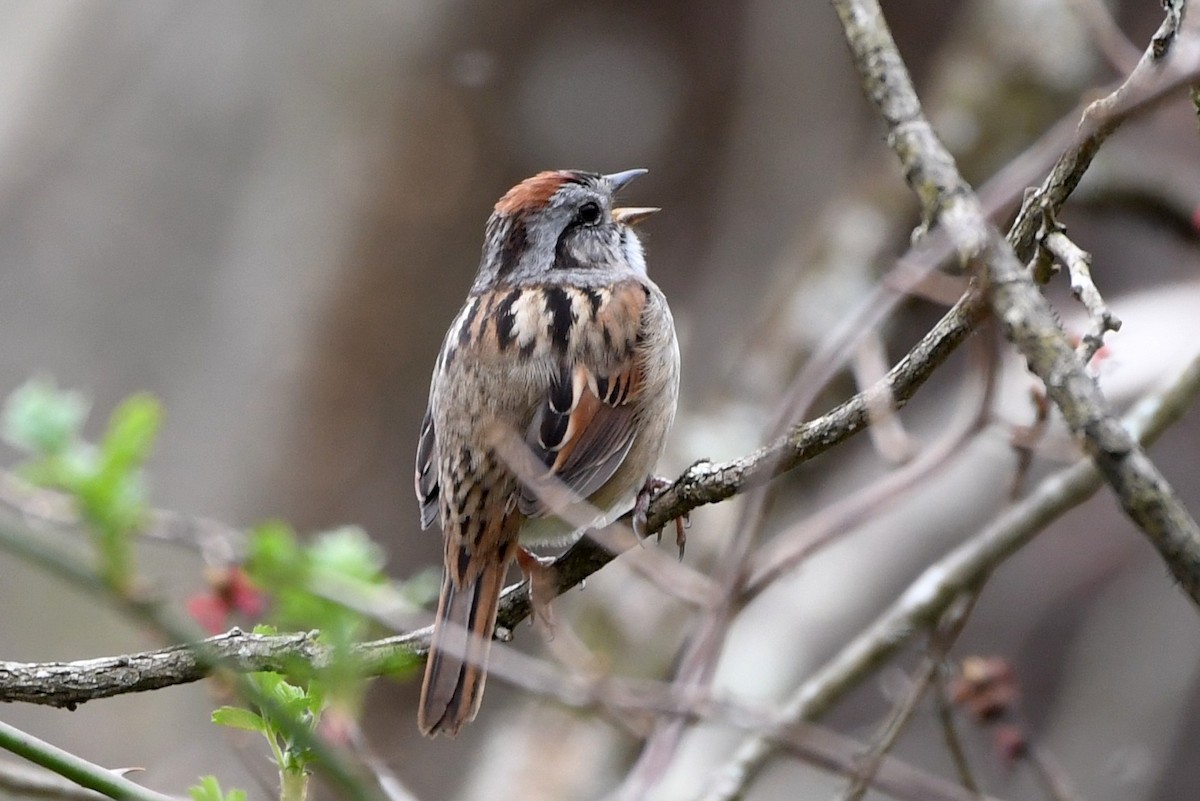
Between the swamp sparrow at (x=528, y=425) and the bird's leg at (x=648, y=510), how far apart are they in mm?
14

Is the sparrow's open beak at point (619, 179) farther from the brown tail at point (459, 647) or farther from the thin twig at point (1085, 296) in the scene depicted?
the thin twig at point (1085, 296)

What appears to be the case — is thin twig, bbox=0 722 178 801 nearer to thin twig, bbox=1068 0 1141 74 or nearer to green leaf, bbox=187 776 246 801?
green leaf, bbox=187 776 246 801

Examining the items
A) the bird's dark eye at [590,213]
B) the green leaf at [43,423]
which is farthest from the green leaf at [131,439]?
the bird's dark eye at [590,213]

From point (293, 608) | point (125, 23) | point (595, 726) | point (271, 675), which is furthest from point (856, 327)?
point (125, 23)

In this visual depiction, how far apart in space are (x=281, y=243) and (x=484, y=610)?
14.1 feet

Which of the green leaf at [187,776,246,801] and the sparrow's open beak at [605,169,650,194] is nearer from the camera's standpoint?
the green leaf at [187,776,246,801]

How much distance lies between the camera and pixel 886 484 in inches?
108

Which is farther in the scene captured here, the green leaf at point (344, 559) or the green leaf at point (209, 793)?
the green leaf at point (344, 559)

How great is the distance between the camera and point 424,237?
7230 millimetres

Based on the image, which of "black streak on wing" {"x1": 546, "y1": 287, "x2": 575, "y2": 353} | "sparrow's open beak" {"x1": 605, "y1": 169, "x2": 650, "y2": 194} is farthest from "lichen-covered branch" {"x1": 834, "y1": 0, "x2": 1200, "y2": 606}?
"sparrow's open beak" {"x1": 605, "y1": 169, "x2": 650, "y2": 194}

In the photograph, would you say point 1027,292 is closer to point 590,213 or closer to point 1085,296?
point 1085,296

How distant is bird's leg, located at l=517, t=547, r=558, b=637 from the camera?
312cm

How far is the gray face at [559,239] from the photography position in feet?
14.7

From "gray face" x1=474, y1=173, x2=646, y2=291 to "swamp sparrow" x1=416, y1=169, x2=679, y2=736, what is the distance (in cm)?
11
